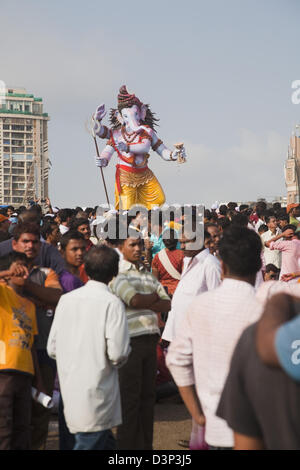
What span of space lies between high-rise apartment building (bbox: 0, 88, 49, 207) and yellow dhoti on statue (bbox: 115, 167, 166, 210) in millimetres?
116994

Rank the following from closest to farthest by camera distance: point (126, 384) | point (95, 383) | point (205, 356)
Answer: point (205, 356), point (95, 383), point (126, 384)

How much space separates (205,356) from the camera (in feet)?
10.1

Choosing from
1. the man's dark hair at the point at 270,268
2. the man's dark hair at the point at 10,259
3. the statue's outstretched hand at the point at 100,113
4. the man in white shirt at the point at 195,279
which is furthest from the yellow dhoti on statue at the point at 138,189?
the man's dark hair at the point at 10,259

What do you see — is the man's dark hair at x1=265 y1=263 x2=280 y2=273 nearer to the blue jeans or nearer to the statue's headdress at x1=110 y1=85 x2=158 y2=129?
the blue jeans

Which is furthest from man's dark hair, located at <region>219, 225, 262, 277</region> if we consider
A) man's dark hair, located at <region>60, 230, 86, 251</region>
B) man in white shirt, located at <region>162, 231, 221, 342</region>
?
man's dark hair, located at <region>60, 230, 86, 251</region>

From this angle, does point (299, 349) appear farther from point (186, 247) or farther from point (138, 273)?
point (186, 247)

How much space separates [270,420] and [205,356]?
1060 mm

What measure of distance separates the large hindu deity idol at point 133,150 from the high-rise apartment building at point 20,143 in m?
117

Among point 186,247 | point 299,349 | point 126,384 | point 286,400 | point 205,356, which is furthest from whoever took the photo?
point 186,247

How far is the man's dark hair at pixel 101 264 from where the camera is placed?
12.6ft

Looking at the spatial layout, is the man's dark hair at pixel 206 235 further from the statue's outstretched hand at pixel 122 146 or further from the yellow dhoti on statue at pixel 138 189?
the yellow dhoti on statue at pixel 138 189

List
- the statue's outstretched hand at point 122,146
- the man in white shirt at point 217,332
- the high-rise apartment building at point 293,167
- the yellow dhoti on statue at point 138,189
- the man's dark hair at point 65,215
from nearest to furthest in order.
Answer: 1. the man in white shirt at point 217,332
2. the man's dark hair at point 65,215
3. the statue's outstretched hand at point 122,146
4. the yellow dhoti on statue at point 138,189
5. the high-rise apartment building at point 293,167
